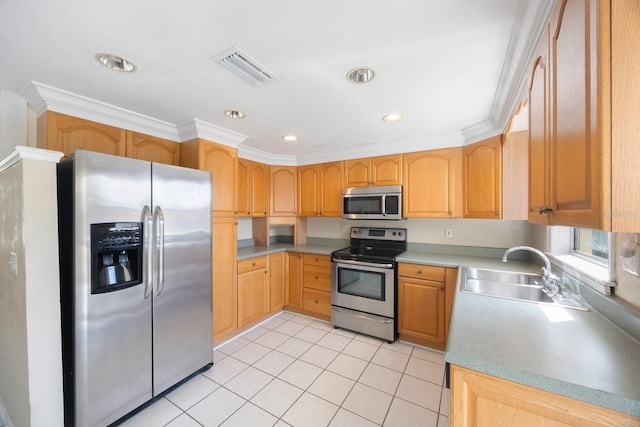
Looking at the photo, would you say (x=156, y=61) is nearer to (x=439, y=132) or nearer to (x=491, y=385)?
(x=491, y=385)

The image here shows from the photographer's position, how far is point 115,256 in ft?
5.24

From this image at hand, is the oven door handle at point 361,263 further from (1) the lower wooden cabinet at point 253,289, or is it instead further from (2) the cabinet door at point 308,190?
(1) the lower wooden cabinet at point 253,289

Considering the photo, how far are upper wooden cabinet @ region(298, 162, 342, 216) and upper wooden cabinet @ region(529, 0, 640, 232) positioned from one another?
2478 mm

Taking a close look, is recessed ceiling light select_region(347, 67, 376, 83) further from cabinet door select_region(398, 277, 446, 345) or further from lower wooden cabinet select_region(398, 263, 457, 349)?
cabinet door select_region(398, 277, 446, 345)

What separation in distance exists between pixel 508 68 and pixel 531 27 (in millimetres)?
366

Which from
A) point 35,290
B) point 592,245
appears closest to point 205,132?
point 35,290

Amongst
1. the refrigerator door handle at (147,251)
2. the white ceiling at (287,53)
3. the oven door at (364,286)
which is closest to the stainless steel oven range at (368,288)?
the oven door at (364,286)

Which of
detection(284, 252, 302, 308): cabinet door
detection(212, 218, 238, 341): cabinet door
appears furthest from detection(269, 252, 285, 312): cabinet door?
detection(212, 218, 238, 341): cabinet door

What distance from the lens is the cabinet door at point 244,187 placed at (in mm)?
3037

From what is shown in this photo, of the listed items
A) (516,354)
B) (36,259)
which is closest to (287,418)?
(516,354)

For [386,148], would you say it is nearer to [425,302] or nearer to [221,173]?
[425,302]

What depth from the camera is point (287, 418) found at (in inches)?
64.7

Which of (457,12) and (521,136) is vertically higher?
(457,12)

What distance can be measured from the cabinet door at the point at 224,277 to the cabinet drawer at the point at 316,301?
0.91 metres
